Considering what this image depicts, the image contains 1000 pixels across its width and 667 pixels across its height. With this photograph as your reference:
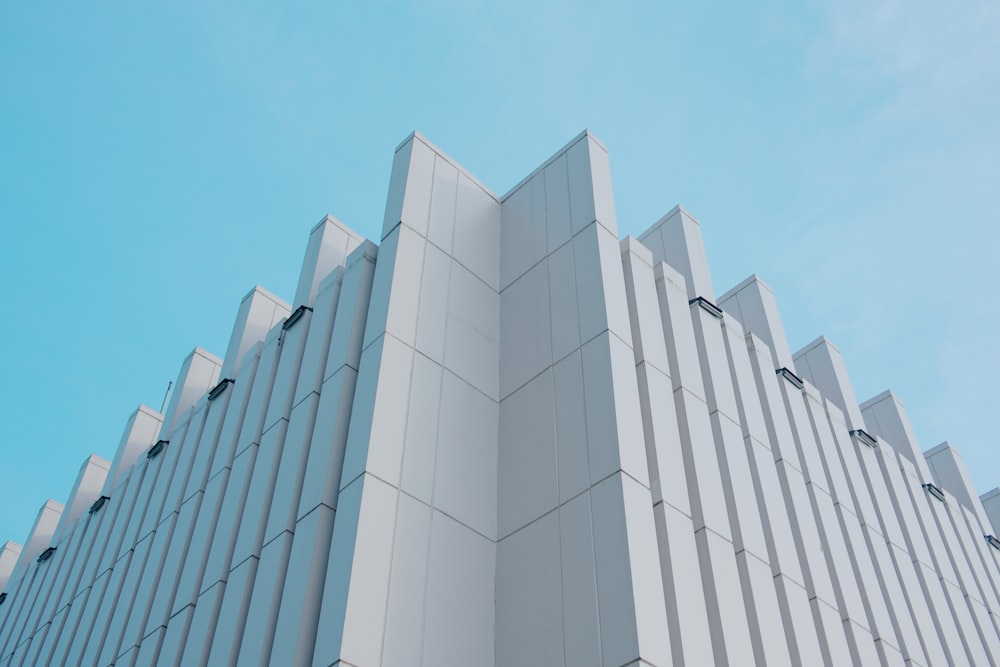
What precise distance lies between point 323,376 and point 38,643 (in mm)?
12442

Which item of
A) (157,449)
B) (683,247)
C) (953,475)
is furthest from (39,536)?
(953,475)

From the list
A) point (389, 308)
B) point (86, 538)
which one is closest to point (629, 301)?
point (389, 308)

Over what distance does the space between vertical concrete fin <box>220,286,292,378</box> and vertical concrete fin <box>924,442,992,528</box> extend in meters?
21.6

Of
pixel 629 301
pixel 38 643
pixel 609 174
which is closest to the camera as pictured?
pixel 629 301

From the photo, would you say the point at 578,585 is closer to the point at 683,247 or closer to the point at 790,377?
the point at 683,247

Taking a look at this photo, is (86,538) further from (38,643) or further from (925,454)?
(925,454)

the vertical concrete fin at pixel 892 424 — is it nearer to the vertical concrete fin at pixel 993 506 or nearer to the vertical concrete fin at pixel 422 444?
the vertical concrete fin at pixel 993 506

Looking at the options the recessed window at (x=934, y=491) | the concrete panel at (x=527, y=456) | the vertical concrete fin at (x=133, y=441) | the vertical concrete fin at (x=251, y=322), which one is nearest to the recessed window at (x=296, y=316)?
the vertical concrete fin at (x=251, y=322)

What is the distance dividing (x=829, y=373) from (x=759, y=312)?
3.67m

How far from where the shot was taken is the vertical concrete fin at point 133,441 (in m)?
27.6

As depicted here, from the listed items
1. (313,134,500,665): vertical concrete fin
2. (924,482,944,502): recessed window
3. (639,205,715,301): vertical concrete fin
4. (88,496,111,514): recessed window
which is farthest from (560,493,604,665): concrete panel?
(924,482,944,502): recessed window

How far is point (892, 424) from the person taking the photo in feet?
102

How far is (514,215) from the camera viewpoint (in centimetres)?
2116

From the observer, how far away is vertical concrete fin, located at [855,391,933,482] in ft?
98.8
